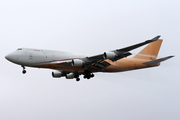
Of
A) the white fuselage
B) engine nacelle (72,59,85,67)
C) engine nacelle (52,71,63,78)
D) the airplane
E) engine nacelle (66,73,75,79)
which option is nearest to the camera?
the airplane

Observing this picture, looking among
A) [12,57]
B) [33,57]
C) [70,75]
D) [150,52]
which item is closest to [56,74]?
[70,75]

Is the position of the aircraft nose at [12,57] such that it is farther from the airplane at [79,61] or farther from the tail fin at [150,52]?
the tail fin at [150,52]

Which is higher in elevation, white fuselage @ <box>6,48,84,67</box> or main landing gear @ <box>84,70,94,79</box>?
white fuselage @ <box>6,48,84,67</box>

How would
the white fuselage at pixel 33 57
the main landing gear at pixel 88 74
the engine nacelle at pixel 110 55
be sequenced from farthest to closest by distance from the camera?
the main landing gear at pixel 88 74, the white fuselage at pixel 33 57, the engine nacelle at pixel 110 55

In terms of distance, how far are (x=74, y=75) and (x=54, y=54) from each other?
693 centimetres

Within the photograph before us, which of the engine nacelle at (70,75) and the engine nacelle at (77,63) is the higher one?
the engine nacelle at (77,63)

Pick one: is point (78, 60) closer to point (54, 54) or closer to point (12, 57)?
point (54, 54)

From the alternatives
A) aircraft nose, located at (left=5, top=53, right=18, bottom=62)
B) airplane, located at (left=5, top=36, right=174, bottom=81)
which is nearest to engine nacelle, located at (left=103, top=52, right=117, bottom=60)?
airplane, located at (left=5, top=36, right=174, bottom=81)

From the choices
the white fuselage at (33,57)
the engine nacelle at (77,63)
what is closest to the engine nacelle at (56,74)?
the white fuselage at (33,57)

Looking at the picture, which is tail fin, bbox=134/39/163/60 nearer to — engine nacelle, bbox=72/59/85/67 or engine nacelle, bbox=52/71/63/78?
engine nacelle, bbox=72/59/85/67

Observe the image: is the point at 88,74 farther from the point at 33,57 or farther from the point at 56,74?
the point at 33,57

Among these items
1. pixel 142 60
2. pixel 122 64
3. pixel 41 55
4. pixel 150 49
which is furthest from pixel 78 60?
pixel 150 49

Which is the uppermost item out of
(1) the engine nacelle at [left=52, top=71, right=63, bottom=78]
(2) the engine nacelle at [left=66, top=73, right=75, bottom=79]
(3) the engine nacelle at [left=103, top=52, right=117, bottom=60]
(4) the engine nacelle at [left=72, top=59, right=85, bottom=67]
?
(3) the engine nacelle at [left=103, top=52, right=117, bottom=60]

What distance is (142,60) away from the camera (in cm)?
4062
